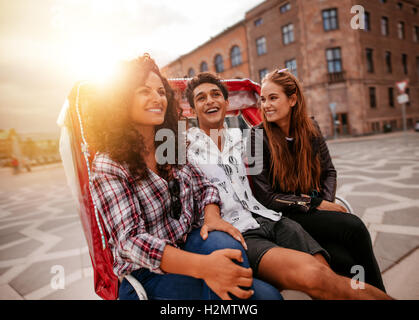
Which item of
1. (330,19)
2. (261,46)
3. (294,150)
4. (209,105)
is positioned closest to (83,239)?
(209,105)

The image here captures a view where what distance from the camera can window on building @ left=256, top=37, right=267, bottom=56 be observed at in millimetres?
20188

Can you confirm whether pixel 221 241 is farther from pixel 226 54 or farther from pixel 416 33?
pixel 416 33

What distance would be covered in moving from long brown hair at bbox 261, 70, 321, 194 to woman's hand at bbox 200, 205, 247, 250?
30.4 inches

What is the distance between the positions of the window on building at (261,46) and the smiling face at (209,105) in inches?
818

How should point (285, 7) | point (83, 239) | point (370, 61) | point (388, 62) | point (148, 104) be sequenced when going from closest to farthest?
1. point (148, 104)
2. point (83, 239)
3. point (285, 7)
4. point (370, 61)
5. point (388, 62)

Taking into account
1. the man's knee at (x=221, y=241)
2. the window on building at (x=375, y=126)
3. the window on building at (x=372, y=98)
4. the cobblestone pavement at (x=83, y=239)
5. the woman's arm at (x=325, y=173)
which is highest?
the window on building at (x=372, y=98)

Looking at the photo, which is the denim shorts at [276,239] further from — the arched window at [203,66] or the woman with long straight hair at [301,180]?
the arched window at [203,66]

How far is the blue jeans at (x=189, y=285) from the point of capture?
1.03 m

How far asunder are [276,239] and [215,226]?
51cm

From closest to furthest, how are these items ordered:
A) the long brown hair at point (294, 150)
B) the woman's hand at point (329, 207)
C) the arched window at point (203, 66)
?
the woman's hand at point (329, 207), the long brown hair at point (294, 150), the arched window at point (203, 66)

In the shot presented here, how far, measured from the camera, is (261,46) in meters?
20.4

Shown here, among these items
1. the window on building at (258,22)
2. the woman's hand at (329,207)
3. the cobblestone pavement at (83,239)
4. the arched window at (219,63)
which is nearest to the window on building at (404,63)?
the window on building at (258,22)

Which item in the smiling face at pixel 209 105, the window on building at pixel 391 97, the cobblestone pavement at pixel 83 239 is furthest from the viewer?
the window on building at pixel 391 97

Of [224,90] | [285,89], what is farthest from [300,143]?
[224,90]
